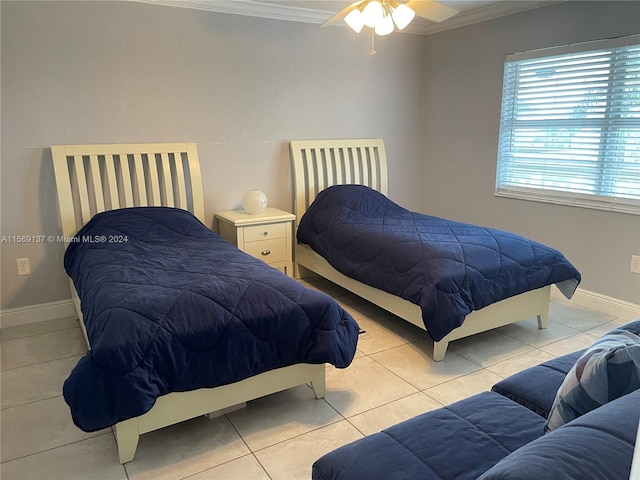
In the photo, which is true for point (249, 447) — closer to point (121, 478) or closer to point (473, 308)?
point (121, 478)

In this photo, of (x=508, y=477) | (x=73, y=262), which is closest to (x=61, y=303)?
(x=73, y=262)

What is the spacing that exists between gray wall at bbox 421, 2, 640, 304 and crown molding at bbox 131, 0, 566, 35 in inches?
2.3

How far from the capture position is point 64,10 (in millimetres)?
3199

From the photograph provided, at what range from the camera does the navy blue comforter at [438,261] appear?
2.66 m

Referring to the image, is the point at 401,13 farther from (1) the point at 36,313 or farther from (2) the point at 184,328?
(1) the point at 36,313

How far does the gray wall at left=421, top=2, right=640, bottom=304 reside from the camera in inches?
135

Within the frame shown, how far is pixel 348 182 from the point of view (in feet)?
14.6

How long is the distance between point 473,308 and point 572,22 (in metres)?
2.36

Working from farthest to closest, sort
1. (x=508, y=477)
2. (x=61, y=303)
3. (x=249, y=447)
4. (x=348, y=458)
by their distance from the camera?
(x=61, y=303) < (x=249, y=447) < (x=348, y=458) < (x=508, y=477)

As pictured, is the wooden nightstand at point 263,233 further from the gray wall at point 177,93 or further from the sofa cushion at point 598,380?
the sofa cushion at point 598,380

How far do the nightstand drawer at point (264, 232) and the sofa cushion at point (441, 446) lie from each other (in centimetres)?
240

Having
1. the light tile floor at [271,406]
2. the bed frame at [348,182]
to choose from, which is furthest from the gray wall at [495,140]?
the bed frame at [348,182]

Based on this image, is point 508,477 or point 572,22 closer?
point 508,477

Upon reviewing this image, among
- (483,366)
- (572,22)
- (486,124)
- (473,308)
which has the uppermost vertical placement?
(572,22)
